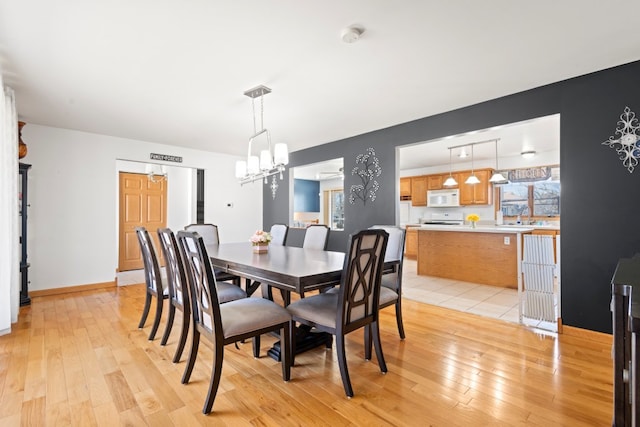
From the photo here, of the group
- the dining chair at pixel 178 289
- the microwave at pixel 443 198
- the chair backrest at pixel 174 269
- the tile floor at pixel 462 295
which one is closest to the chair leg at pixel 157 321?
the dining chair at pixel 178 289

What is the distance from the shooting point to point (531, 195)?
6.51 metres

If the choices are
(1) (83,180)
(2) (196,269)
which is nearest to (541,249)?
(2) (196,269)

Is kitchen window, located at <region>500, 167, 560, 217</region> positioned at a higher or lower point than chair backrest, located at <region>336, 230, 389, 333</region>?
higher

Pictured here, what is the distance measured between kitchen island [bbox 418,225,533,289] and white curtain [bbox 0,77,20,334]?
5.46m

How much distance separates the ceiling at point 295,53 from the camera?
1.90m

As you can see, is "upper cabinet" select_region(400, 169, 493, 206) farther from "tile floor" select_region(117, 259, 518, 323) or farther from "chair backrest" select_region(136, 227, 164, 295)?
"chair backrest" select_region(136, 227, 164, 295)

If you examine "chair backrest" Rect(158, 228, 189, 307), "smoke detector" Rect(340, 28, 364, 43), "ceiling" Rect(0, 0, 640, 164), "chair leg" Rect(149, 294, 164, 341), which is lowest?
"chair leg" Rect(149, 294, 164, 341)

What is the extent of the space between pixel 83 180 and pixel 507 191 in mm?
8053

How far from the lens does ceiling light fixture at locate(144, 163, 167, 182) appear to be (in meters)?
6.45

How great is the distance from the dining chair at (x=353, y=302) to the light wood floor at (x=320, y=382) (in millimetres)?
276

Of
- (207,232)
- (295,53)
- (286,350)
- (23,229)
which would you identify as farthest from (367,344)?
(23,229)

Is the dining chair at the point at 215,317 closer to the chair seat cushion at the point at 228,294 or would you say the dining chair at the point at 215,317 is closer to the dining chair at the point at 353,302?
the dining chair at the point at 353,302

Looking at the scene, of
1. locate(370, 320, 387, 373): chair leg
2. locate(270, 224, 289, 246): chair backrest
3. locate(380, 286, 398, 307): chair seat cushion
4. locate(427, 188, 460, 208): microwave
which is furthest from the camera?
locate(427, 188, 460, 208): microwave

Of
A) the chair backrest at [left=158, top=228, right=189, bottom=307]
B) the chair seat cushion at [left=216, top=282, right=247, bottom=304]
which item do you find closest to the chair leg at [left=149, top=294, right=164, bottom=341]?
the chair backrest at [left=158, top=228, right=189, bottom=307]
